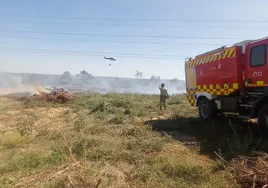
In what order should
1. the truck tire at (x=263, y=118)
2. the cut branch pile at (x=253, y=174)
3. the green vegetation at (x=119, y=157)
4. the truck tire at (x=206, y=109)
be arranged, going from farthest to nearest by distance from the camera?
the truck tire at (x=206, y=109) → the truck tire at (x=263, y=118) → the green vegetation at (x=119, y=157) → the cut branch pile at (x=253, y=174)

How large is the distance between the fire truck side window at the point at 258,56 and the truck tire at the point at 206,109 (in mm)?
2399

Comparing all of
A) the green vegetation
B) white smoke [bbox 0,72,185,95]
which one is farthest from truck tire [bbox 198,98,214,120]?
white smoke [bbox 0,72,185,95]

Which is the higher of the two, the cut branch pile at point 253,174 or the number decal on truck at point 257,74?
the number decal on truck at point 257,74

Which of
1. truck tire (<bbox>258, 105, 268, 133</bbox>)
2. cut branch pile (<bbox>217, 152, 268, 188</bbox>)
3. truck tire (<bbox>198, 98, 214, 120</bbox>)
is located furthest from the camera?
truck tire (<bbox>198, 98, 214, 120</bbox>)

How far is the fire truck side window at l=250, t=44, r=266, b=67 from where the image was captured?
6.93 metres

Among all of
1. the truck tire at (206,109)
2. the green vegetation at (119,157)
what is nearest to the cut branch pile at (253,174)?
the green vegetation at (119,157)

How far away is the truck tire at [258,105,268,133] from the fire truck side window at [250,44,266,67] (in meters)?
1.26

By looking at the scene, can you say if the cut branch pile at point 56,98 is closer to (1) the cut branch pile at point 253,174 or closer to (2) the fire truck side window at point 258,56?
(2) the fire truck side window at point 258,56

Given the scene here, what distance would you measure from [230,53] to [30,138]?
6711mm

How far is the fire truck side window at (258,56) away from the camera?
693 centimetres

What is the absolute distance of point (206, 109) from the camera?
9.56 m

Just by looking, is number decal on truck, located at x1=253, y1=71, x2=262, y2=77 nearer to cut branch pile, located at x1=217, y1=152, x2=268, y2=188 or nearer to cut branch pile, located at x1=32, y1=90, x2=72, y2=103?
cut branch pile, located at x1=217, y1=152, x2=268, y2=188

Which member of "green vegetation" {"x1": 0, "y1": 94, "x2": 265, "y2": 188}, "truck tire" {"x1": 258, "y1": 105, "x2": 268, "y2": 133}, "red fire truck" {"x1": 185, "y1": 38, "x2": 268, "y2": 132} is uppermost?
"red fire truck" {"x1": 185, "y1": 38, "x2": 268, "y2": 132}

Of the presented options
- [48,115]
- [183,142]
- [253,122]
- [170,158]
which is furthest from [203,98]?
[48,115]
